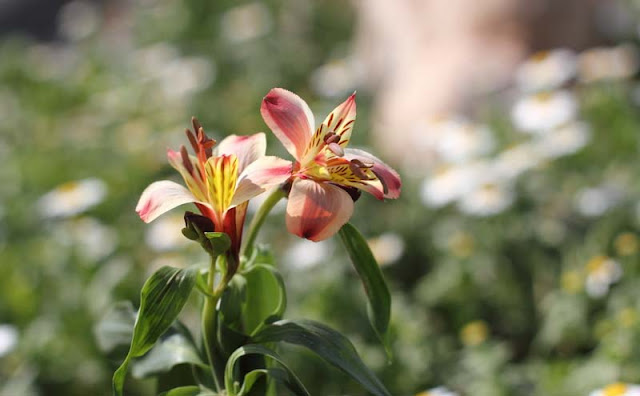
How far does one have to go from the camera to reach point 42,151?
3273mm

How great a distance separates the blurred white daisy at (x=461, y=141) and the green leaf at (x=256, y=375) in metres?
1.49

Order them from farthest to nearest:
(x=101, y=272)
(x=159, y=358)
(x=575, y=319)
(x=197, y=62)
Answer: (x=197, y=62) < (x=101, y=272) < (x=575, y=319) < (x=159, y=358)

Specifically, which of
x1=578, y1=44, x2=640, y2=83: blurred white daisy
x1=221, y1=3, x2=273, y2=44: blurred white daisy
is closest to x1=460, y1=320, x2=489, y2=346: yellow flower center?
x1=578, y1=44, x2=640, y2=83: blurred white daisy

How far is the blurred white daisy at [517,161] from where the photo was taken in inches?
86.4

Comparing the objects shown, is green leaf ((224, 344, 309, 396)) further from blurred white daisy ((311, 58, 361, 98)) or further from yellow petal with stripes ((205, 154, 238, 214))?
blurred white daisy ((311, 58, 361, 98))

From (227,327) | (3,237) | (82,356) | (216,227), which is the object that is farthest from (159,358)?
(3,237)

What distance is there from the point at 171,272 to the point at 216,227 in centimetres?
6

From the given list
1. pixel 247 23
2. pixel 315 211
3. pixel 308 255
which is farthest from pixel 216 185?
pixel 247 23

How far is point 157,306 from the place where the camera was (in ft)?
2.92

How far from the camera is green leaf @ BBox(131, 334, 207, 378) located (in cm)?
103

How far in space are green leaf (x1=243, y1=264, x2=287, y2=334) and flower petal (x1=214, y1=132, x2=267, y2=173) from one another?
0.14 metres

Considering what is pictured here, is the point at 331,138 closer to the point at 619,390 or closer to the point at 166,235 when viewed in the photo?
the point at 619,390

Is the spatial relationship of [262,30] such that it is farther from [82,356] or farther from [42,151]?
[82,356]

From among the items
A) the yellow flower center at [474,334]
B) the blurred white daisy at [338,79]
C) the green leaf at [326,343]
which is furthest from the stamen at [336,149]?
the blurred white daisy at [338,79]
